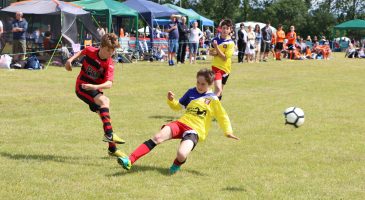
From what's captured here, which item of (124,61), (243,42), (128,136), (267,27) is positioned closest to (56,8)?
(124,61)

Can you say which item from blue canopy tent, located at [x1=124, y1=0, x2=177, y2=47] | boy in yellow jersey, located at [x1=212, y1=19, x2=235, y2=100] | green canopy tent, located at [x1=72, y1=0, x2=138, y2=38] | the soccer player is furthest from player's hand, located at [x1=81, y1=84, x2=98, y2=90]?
blue canopy tent, located at [x1=124, y1=0, x2=177, y2=47]

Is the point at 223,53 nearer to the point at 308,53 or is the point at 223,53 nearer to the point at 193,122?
the point at 193,122

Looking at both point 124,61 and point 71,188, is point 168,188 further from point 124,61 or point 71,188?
point 124,61

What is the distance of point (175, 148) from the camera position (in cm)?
802

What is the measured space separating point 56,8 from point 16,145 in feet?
51.5

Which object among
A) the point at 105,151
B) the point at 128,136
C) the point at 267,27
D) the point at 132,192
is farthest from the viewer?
the point at 267,27

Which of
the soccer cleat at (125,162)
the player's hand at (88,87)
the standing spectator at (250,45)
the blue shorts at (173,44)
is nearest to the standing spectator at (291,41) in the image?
the standing spectator at (250,45)

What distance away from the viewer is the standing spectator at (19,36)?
21125mm

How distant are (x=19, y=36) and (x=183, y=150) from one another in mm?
16561

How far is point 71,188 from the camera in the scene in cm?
577

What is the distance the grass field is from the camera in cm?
587

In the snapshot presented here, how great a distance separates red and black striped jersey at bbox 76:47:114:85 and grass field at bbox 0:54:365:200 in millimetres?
1028

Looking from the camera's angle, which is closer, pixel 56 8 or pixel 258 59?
pixel 56 8

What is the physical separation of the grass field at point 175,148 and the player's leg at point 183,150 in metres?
0.11
